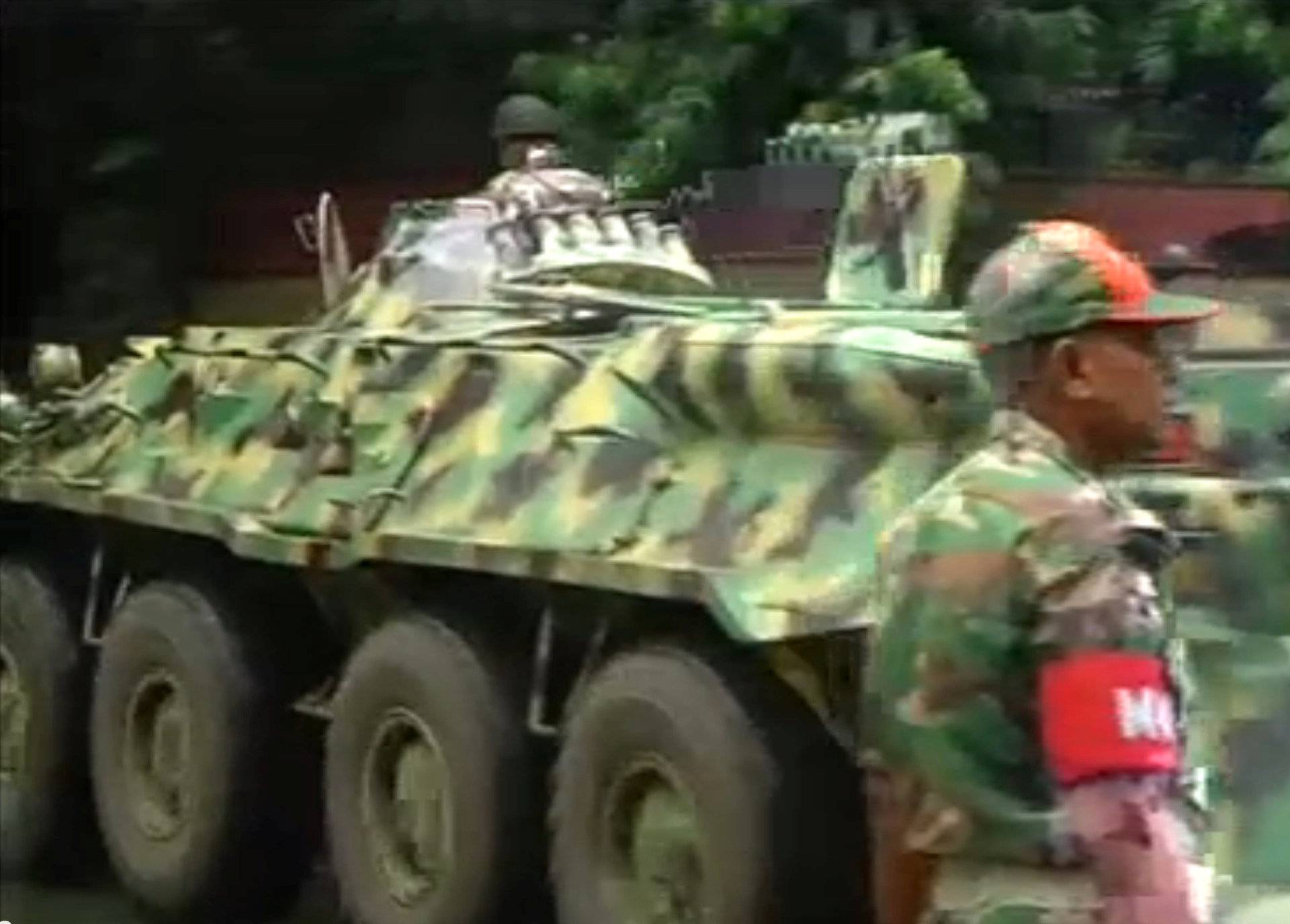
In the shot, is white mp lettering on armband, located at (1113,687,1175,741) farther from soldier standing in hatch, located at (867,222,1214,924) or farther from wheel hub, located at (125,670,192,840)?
wheel hub, located at (125,670,192,840)

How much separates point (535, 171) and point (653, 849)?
3367 mm

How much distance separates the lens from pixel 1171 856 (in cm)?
409

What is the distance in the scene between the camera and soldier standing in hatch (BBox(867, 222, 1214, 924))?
4.04m

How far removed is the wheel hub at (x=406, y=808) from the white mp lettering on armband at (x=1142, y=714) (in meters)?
3.56

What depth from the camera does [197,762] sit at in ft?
28.3

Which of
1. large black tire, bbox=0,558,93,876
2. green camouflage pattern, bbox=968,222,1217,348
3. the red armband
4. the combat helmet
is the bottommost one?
large black tire, bbox=0,558,93,876

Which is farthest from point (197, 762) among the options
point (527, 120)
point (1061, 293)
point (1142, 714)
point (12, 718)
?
point (1142, 714)

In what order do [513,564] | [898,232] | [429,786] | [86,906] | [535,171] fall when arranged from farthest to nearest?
[535,171]
[86,906]
[898,232]
[429,786]
[513,564]

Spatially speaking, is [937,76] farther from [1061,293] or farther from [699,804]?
[1061,293]

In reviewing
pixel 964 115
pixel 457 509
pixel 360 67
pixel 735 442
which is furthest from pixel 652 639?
pixel 360 67

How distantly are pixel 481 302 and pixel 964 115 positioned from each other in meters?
2.59

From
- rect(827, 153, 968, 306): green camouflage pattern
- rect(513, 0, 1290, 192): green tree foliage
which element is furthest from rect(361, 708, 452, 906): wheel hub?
rect(513, 0, 1290, 192): green tree foliage

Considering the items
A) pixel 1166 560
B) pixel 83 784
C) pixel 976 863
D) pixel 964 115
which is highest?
pixel 964 115

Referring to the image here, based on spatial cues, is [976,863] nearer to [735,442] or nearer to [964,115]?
[735,442]
